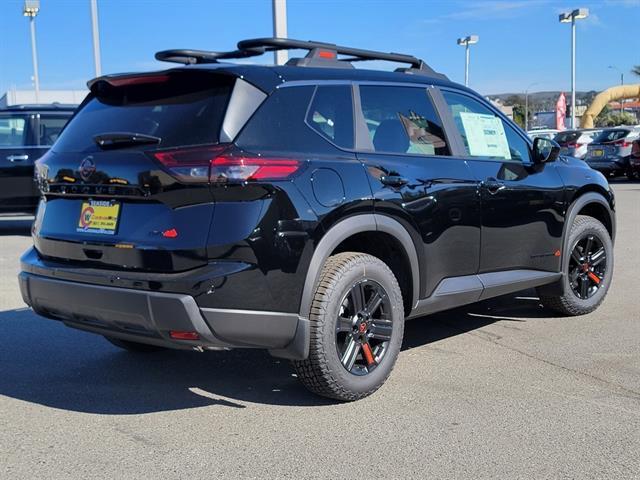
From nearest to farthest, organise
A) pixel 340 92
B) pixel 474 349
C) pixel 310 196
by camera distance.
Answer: pixel 310 196, pixel 340 92, pixel 474 349

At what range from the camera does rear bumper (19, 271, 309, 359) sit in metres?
3.62

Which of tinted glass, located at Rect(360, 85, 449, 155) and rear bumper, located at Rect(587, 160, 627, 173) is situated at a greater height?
tinted glass, located at Rect(360, 85, 449, 155)

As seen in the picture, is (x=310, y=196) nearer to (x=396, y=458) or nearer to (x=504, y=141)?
(x=396, y=458)

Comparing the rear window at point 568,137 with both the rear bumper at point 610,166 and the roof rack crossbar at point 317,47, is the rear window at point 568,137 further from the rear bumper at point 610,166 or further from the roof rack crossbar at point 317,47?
the roof rack crossbar at point 317,47

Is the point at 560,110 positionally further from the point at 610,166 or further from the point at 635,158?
the point at 635,158

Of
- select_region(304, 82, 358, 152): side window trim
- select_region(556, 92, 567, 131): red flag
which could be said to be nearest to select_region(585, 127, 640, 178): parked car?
select_region(304, 82, 358, 152): side window trim

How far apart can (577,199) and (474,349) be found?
5.32 ft

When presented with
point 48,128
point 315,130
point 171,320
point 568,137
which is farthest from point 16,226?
point 568,137

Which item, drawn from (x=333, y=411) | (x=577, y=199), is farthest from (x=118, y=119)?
(x=577, y=199)

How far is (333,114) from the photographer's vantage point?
430cm

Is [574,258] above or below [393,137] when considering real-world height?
below

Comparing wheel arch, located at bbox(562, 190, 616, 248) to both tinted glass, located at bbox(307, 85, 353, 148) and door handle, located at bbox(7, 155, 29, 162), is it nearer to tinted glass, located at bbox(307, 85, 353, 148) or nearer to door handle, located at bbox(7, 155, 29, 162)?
tinted glass, located at bbox(307, 85, 353, 148)

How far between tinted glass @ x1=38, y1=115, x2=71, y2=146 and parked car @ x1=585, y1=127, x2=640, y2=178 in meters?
15.7

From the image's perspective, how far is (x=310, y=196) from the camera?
3871 millimetres
